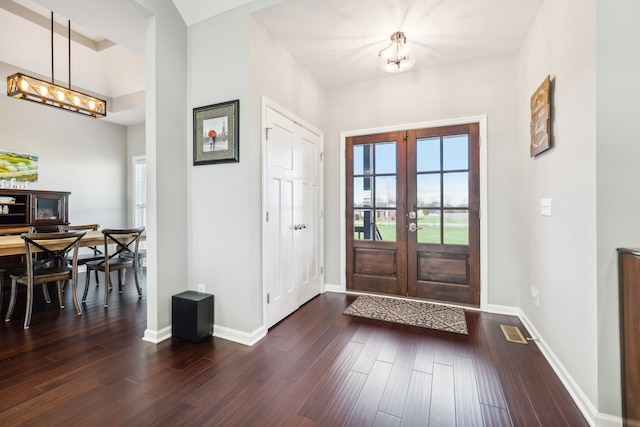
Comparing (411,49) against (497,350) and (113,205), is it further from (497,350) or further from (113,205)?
(113,205)

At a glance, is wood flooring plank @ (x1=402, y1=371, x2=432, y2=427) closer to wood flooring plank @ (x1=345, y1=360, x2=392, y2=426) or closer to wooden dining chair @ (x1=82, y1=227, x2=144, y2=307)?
wood flooring plank @ (x1=345, y1=360, x2=392, y2=426)

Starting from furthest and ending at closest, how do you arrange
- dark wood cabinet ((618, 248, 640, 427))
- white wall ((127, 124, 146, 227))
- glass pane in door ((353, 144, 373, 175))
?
white wall ((127, 124, 146, 227)) → glass pane in door ((353, 144, 373, 175)) → dark wood cabinet ((618, 248, 640, 427))

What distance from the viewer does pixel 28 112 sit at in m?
4.58

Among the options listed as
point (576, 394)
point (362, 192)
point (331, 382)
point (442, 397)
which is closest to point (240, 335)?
point (331, 382)

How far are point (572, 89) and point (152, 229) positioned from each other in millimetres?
3374

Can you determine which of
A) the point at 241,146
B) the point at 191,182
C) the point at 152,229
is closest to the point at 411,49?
the point at 241,146

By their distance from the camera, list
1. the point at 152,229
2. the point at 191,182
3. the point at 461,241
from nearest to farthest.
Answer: the point at 152,229
the point at 191,182
the point at 461,241

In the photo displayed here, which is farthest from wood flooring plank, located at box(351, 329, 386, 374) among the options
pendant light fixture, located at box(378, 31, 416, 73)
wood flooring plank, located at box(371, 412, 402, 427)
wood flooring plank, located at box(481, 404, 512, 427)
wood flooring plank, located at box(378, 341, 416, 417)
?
pendant light fixture, located at box(378, 31, 416, 73)

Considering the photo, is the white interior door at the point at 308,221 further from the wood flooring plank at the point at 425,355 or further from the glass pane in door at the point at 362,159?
the wood flooring plank at the point at 425,355

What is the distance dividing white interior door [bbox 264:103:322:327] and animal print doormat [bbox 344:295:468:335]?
687mm

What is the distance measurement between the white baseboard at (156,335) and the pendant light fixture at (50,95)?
296 cm

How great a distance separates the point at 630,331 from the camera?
1.40m

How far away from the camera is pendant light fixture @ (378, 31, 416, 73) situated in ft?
8.87

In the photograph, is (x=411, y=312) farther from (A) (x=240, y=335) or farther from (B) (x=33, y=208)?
(B) (x=33, y=208)
